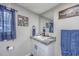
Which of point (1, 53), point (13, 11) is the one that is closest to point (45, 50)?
point (1, 53)

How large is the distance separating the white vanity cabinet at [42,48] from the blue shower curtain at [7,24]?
329 mm

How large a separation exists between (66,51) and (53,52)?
0.60ft

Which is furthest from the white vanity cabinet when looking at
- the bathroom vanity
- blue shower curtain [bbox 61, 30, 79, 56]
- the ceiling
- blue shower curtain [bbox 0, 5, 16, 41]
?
the ceiling

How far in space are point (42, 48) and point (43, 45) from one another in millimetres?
50

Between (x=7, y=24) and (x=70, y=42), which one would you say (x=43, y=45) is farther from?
(x=7, y=24)

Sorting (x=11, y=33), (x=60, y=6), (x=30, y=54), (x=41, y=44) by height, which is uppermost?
(x=60, y=6)

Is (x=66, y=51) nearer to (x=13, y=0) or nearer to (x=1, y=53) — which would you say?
(x=1, y=53)

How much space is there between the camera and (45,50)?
118 cm

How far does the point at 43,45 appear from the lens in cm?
118

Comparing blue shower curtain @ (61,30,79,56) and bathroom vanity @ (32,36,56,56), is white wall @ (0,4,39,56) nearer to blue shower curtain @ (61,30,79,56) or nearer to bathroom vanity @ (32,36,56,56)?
bathroom vanity @ (32,36,56,56)

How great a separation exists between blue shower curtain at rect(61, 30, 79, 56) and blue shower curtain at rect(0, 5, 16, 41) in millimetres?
711

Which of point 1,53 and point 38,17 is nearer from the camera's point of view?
point 1,53

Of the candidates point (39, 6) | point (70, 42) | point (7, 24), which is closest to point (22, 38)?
point (7, 24)

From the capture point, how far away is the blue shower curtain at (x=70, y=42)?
1.15m
